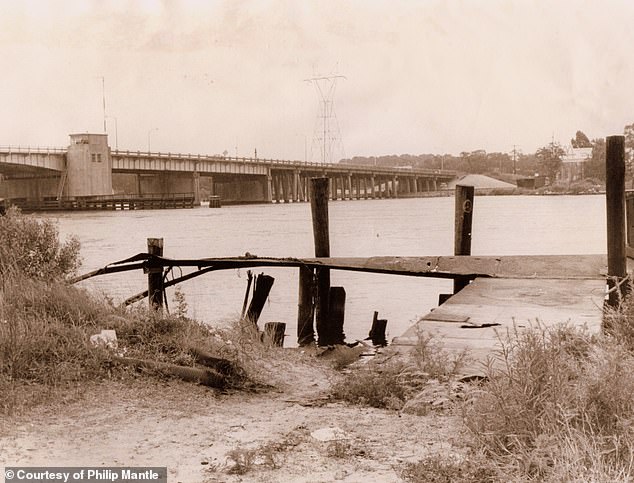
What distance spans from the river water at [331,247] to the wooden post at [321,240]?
0.84 m

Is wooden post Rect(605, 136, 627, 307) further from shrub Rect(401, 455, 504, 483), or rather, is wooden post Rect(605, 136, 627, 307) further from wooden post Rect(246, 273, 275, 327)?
wooden post Rect(246, 273, 275, 327)

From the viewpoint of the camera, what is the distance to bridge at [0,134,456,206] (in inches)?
3194

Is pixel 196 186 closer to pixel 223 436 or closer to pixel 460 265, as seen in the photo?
pixel 460 265

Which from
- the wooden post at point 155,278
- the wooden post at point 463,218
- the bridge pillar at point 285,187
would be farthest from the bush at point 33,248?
the bridge pillar at point 285,187

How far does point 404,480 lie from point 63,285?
6800 millimetres

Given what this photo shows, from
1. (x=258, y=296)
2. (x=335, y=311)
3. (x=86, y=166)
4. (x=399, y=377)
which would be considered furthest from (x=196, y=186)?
(x=399, y=377)

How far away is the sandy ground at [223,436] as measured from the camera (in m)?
5.43

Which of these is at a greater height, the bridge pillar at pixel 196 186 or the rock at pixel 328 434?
the bridge pillar at pixel 196 186

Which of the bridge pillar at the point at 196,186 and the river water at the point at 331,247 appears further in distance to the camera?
the bridge pillar at the point at 196,186

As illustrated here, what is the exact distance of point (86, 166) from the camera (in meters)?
81.9

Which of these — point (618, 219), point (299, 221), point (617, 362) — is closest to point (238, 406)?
point (617, 362)

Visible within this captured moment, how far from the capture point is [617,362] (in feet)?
17.1

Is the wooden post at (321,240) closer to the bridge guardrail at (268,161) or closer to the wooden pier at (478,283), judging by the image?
the wooden pier at (478,283)

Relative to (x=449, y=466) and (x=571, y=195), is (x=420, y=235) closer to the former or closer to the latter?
(x=449, y=466)
